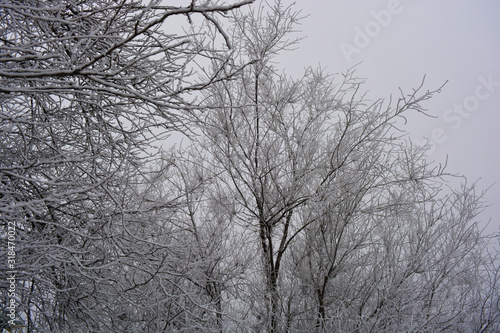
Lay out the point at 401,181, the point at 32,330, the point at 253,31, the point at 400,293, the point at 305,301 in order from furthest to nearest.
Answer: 1. the point at 305,301
2. the point at 253,31
3. the point at 401,181
4. the point at 400,293
5. the point at 32,330

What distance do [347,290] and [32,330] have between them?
192 inches

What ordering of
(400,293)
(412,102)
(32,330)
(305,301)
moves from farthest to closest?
(305,301) < (400,293) < (412,102) < (32,330)

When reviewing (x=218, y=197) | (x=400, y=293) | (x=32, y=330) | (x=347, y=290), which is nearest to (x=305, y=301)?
(x=347, y=290)

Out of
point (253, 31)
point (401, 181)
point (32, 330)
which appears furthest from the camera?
point (253, 31)

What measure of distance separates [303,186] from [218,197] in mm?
1964

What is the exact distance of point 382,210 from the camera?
6324mm

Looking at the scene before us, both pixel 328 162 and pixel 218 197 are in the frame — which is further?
pixel 218 197

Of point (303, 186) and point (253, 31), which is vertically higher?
point (253, 31)

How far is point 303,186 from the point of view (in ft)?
20.0

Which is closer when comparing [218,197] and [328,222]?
[328,222]

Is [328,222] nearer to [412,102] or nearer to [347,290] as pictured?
[347,290]

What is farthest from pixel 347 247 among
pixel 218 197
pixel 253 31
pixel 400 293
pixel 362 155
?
pixel 253 31

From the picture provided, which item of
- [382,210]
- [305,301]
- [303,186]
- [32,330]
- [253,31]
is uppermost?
[253,31]

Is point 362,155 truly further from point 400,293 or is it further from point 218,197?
point 218,197
